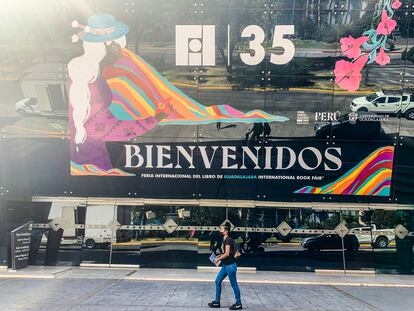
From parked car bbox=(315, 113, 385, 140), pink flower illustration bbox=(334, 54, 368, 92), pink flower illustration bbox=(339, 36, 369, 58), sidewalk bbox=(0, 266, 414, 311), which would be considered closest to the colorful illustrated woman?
parked car bbox=(315, 113, 385, 140)

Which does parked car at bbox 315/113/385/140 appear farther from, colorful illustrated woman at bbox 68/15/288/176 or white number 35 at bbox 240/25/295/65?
white number 35 at bbox 240/25/295/65

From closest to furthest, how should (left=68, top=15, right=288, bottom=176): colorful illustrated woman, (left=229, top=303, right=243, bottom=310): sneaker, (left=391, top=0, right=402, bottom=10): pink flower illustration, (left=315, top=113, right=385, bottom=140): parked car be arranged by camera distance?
(left=229, top=303, right=243, bottom=310): sneaker
(left=391, top=0, right=402, bottom=10): pink flower illustration
(left=315, top=113, right=385, bottom=140): parked car
(left=68, top=15, right=288, bottom=176): colorful illustrated woman

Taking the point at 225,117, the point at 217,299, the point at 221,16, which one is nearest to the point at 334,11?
the point at 221,16

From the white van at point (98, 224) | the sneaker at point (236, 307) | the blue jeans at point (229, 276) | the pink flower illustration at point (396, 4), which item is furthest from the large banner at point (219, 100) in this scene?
the sneaker at point (236, 307)

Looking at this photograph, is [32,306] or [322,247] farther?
[322,247]

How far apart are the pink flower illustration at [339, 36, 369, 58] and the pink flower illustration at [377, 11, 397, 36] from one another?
0.91 feet

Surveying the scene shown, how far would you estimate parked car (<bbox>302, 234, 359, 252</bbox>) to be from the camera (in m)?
7.58

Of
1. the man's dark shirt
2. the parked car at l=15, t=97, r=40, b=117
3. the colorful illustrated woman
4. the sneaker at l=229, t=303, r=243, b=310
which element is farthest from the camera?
the parked car at l=15, t=97, r=40, b=117

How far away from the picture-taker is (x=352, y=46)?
741 cm

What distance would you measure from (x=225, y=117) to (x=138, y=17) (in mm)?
2448

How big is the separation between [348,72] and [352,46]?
0.47 meters

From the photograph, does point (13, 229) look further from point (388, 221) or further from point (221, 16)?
point (388, 221)

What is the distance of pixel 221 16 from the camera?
740 cm

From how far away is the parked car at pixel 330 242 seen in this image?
24.9ft
